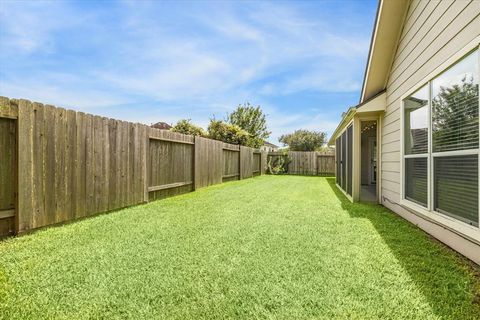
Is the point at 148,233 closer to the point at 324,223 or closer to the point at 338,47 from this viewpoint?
the point at 324,223

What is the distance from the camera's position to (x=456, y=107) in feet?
9.71

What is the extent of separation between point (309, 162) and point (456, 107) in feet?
53.2

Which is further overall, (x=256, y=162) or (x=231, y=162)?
(x=256, y=162)

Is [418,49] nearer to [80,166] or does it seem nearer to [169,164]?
[80,166]

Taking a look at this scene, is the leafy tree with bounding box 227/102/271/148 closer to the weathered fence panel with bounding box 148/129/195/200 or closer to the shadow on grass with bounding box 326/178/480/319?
the weathered fence panel with bounding box 148/129/195/200

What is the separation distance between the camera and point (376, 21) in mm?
5230

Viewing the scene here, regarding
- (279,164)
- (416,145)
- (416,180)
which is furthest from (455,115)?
(279,164)

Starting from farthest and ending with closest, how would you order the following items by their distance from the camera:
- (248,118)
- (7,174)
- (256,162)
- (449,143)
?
1. (248,118)
2. (256,162)
3. (7,174)
4. (449,143)

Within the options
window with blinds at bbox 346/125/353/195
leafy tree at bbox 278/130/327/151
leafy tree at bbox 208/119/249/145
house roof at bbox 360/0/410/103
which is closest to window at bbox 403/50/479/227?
house roof at bbox 360/0/410/103

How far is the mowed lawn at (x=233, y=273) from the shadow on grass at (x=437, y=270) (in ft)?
0.04

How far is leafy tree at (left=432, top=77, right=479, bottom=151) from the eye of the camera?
2.65 m

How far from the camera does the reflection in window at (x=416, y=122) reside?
3.78 metres

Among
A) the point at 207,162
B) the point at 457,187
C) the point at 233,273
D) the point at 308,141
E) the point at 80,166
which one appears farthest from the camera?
the point at 308,141

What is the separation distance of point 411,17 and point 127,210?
252 inches
